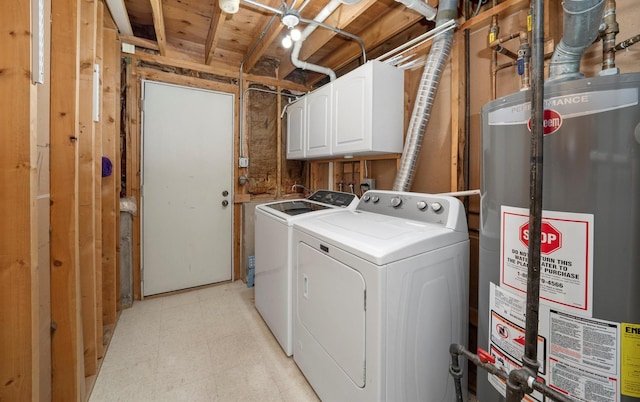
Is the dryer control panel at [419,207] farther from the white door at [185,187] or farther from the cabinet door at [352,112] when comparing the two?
the white door at [185,187]

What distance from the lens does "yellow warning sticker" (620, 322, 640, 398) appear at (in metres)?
0.76

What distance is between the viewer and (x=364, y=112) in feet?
6.80

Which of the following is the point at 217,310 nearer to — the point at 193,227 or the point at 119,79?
the point at 193,227

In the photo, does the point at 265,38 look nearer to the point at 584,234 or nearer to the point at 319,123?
the point at 319,123

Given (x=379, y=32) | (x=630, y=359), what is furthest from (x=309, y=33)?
(x=630, y=359)

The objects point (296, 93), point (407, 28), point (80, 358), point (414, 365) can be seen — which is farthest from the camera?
point (296, 93)

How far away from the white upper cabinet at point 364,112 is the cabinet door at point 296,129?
15.0 inches

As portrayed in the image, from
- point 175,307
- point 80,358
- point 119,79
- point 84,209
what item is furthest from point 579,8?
point 175,307

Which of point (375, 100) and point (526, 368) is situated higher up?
point (375, 100)

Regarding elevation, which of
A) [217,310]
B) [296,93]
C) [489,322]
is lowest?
[217,310]

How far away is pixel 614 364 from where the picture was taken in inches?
30.7

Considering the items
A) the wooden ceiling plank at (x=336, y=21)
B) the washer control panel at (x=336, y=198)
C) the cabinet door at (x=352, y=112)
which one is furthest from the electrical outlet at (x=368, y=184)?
the wooden ceiling plank at (x=336, y=21)

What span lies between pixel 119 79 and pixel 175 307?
218 cm

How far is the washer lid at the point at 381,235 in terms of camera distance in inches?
45.6
